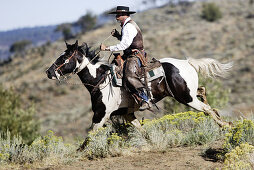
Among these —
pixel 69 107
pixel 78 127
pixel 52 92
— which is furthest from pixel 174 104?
pixel 52 92

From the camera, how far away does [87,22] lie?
98.9m

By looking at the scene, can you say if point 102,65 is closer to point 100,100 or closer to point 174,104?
point 100,100

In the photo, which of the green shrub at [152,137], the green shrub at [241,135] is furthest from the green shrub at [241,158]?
the green shrub at [152,137]

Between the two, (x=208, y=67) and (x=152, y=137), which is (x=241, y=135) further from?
(x=208, y=67)

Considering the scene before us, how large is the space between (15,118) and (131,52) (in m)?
12.2

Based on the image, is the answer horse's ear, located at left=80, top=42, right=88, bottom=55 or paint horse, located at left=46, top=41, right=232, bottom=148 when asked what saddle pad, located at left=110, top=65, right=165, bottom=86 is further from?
horse's ear, located at left=80, top=42, right=88, bottom=55

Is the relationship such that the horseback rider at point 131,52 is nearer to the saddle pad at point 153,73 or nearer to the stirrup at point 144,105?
the stirrup at point 144,105

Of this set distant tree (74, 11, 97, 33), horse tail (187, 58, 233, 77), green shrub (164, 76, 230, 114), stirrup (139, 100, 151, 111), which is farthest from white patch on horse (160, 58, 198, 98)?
distant tree (74, 11, 97, 33)

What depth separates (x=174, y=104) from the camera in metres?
16.6

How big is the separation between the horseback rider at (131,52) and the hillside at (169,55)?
47.9ft

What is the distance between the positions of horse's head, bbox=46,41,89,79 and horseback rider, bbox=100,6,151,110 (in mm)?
689

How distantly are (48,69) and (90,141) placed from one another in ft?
6.02

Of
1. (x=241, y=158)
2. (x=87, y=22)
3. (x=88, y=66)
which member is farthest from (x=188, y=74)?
(x=87, y=22)

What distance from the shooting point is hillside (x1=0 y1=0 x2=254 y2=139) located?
34.2 meters
